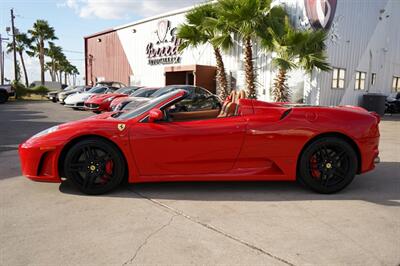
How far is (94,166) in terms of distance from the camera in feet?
12.6

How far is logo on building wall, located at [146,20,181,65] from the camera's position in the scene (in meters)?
21.9

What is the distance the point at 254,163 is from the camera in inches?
156

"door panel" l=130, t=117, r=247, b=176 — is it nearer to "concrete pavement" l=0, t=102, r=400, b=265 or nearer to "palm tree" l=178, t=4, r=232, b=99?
"concrete pavement" l=0, t=102, r=400, b=265

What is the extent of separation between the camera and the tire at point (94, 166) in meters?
3.81

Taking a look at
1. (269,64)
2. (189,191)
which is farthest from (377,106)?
(189,191)

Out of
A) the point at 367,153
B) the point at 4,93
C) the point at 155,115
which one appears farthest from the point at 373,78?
the point at 4,93

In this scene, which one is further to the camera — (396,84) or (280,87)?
(396,84)

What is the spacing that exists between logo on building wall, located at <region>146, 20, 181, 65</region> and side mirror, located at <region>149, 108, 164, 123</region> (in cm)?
1822

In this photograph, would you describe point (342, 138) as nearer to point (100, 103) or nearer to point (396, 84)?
point (100, 103)

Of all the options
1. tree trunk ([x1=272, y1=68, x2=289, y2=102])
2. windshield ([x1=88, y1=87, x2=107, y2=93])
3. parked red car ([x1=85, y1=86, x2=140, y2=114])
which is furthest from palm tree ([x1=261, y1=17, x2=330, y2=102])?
windshield ([x1=88, y1=87, x2=107, y2=93])

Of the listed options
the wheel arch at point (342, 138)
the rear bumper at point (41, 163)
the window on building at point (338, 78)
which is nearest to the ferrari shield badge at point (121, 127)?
the rear bumper at point (41, 163)

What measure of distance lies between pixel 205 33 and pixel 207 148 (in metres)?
13.3

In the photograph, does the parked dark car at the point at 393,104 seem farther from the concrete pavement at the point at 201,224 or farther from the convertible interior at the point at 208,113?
the convertible interior at the point at 208,113

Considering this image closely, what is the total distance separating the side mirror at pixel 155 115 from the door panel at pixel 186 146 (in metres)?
0.06
